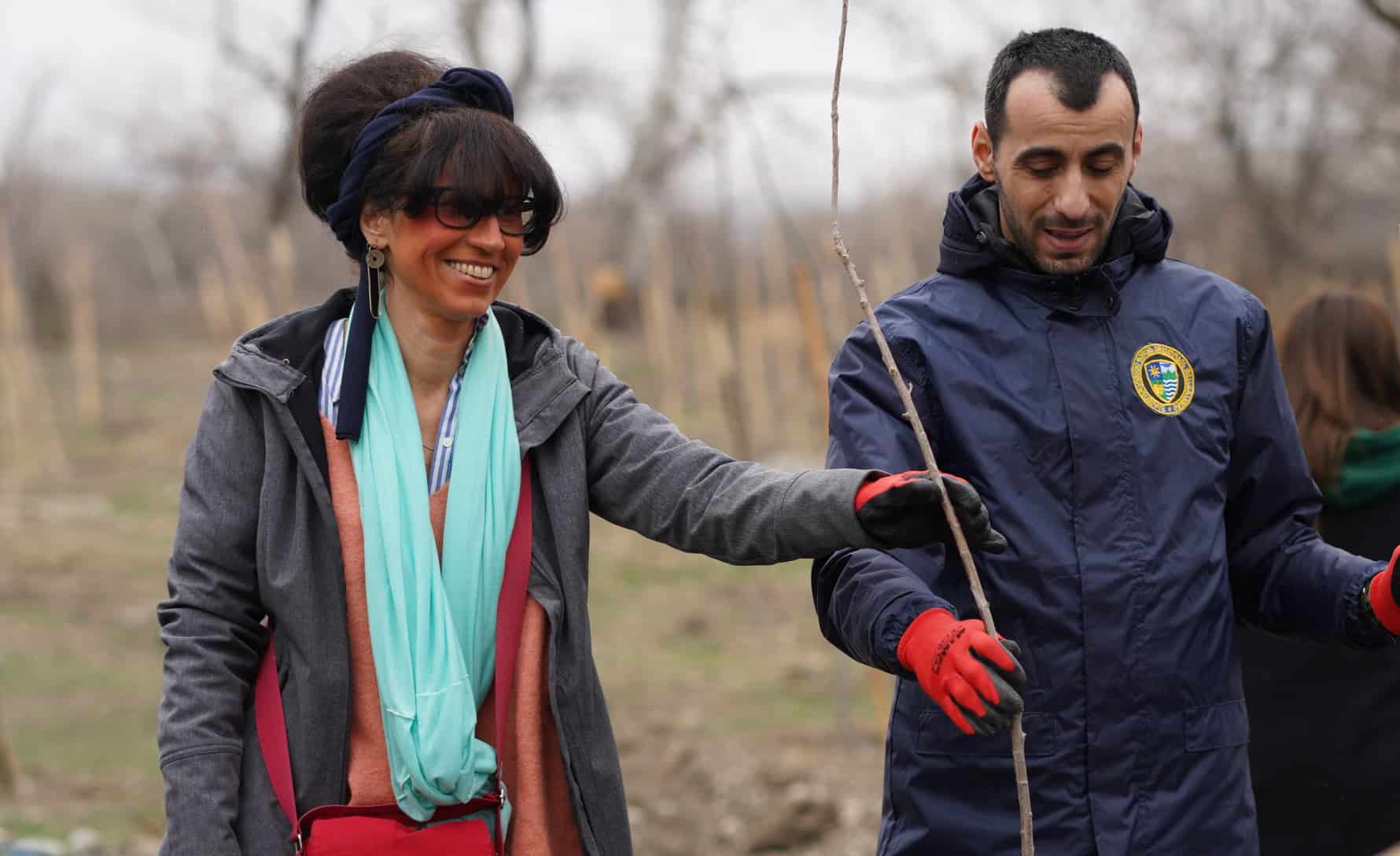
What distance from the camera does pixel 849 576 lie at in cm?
195

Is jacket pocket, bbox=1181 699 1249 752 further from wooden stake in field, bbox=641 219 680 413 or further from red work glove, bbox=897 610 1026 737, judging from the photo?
wooden stake in field, bbox=641 219 680 413

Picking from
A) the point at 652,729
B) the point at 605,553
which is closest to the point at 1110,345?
the point at 652,729

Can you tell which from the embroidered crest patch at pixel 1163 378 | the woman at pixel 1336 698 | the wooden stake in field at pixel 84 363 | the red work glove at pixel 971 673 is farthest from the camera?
the wooden stake in field at pixel 84 363

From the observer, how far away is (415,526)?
1.84m

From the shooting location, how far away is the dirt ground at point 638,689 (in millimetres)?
5113

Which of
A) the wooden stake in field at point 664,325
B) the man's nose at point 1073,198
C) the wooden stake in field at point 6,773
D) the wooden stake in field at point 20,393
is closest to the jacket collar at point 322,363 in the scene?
the man's nose at point 1073,198

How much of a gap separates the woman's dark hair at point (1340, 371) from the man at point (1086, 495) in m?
1.11

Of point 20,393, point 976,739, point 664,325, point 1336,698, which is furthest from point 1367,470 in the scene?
point 20,393

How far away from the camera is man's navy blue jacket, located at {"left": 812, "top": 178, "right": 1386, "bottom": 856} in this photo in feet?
6.35

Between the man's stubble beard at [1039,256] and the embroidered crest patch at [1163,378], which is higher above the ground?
the man's stubble beard at [1039,256]

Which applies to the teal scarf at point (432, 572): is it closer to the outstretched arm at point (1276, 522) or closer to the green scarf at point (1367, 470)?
the outstretched arm at point (1276, 522)

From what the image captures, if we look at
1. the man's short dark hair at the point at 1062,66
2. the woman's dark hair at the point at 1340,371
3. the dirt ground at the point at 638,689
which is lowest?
the dirt ground at the point at 638,689

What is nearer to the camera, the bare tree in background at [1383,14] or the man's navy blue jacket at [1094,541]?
the man's navy blue jacket at [1094,541]

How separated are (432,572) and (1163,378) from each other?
3.34 ft
